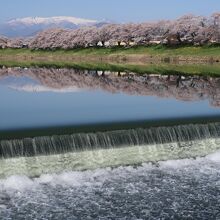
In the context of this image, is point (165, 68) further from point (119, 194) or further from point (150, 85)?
point (119, 194)

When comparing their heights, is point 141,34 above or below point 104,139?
→ below

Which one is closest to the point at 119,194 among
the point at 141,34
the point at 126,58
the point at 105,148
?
the point at 105,148

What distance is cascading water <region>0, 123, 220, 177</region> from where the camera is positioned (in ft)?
42.9

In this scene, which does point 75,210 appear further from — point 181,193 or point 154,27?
point 154,27

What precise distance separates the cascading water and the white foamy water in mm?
281

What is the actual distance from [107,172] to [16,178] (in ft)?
8.29

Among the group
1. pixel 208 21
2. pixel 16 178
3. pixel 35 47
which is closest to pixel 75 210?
pixel 16 178

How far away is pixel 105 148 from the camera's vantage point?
14094 mm

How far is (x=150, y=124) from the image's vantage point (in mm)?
17156

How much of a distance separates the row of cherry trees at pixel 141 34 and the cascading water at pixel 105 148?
167ft

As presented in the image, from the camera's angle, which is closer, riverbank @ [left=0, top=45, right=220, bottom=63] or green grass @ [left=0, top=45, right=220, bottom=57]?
riverbank @ [left=0, top=45, right=220, bottom=63]

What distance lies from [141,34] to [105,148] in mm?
66991

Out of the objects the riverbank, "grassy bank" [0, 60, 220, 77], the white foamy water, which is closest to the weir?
the white foamy water

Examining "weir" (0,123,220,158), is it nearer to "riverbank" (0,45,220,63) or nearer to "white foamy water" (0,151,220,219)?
"white foamy water" (0,151,220,219)
